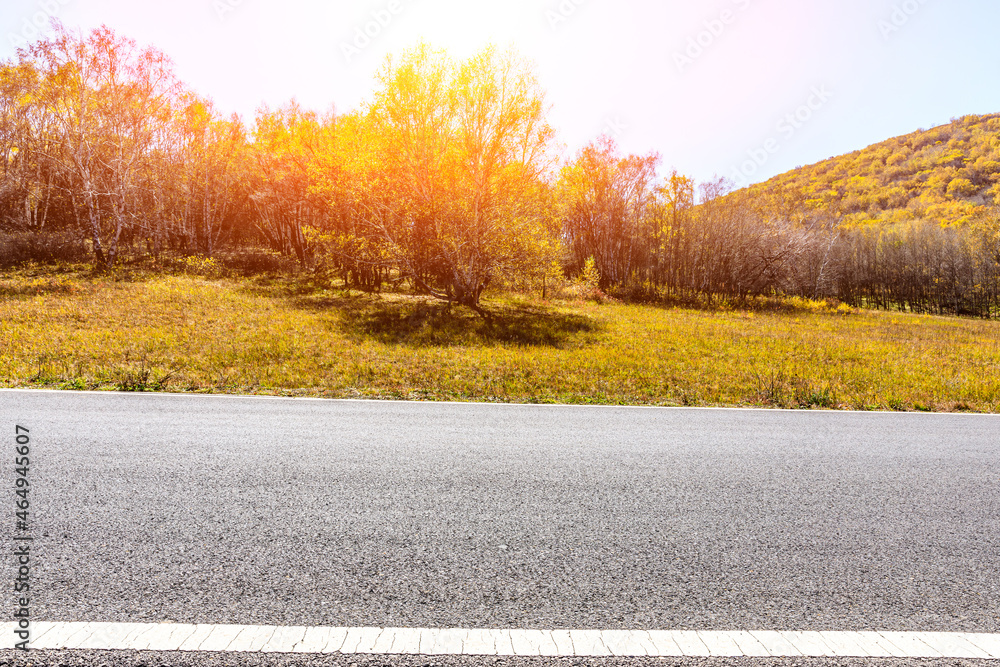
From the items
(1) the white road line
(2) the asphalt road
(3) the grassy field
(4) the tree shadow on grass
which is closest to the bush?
(3) the grassy field

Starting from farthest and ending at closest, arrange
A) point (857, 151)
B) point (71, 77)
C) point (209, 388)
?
point (857, 151)
point (71, 77)
point (209, 388)

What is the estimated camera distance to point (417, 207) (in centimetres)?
2073

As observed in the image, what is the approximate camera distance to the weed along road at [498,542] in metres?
2.15

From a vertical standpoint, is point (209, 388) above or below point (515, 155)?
below

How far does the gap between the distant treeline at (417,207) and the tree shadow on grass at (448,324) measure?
2.01 metres

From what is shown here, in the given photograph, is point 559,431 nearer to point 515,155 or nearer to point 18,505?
point 18,505

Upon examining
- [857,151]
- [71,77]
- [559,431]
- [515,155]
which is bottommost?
[559,431]

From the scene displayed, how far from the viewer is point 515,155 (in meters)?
20.8

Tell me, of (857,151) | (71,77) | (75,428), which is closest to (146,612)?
(75,428)

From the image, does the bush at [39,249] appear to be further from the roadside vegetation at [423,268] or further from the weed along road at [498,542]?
the weed along road at [498,542]

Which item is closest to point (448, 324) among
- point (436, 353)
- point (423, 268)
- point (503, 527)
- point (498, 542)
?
point (436, 353)

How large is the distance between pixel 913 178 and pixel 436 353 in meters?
111

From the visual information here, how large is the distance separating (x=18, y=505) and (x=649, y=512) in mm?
4296

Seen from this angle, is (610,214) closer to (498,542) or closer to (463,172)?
(463,172)
